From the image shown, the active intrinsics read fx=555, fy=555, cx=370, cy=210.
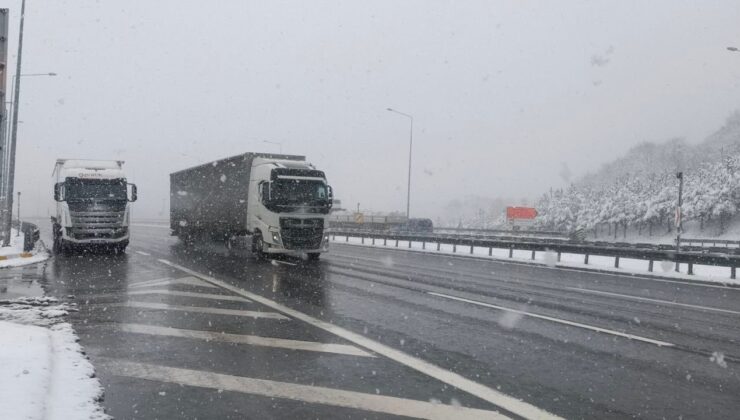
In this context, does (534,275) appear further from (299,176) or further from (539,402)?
(539,402)

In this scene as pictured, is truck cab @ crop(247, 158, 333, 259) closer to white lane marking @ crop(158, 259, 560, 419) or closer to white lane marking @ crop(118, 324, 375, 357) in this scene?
white lane marking @ crop(158, 259, 560, 419)

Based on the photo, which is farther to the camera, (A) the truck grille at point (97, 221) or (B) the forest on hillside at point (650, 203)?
(B) the forest on hillside at point (650, 203)

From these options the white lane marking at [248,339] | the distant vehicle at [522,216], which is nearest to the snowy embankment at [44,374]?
the white lane marking at [248,339]

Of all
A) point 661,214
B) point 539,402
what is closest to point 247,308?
point 539,402

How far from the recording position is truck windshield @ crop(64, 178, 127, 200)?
63.2 feet

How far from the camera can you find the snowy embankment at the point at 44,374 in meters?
4.30

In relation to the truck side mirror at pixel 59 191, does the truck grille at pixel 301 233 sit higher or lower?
lower

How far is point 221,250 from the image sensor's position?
24.0m

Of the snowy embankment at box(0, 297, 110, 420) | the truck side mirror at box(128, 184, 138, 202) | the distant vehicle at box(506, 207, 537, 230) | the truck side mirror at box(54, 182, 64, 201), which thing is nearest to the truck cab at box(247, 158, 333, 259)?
the truck side mirror at box(128, 184, 138, 202)

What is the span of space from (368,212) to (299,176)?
6164 cm

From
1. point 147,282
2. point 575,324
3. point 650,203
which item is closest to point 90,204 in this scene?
point 147,282

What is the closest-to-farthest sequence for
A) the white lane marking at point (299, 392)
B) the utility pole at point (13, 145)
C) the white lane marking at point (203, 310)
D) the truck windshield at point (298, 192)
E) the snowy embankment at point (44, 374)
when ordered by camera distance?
the snowy embankment at point (44, 374) < the white lane marking at point (299, 392) < the white lane marking at point (203, 310) < the truck windshield at point (298, 192) < the utility pole at point (13, 145)

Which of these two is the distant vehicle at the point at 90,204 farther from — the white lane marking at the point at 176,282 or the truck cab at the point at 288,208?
the white lane marking at the point at 176,282

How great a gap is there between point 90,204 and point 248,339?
48.6 ft
